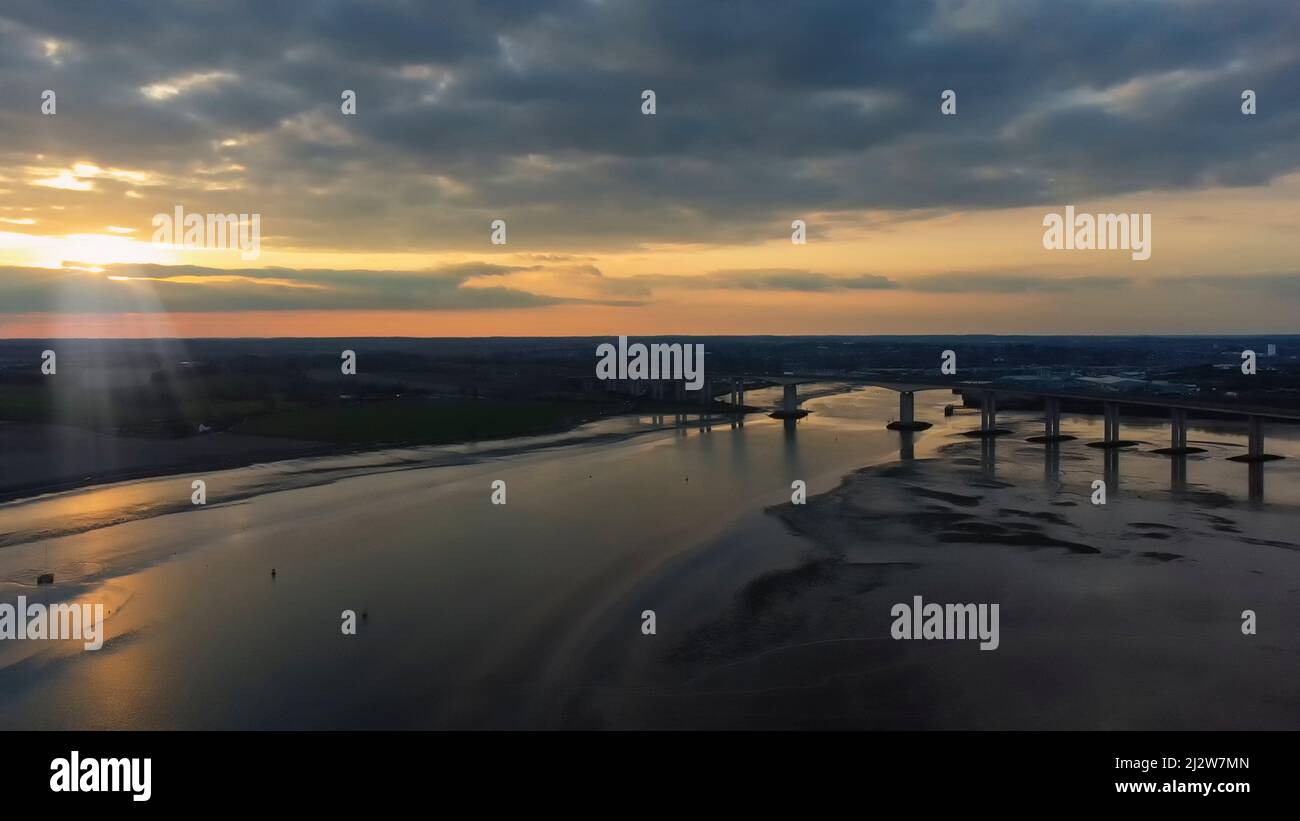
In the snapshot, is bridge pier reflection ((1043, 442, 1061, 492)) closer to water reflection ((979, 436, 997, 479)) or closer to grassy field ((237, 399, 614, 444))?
water reflection ((979, 436, 997, 479))

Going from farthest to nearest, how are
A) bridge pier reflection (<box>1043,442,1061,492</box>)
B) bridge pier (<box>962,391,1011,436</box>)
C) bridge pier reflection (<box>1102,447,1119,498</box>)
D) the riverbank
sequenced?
bridge pier (<box>962,391,1011,436</box>) < the riverbank < bridge pier reflection (<box>1043,442,1061,492</box>) < bridge pier reflection (<box>1102,447,1119,498</box>)

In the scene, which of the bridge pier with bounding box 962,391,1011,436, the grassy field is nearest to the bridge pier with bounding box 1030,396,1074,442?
the bridge pier with bounding box 962,391,1011,436

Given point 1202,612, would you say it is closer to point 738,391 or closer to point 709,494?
point 709,494

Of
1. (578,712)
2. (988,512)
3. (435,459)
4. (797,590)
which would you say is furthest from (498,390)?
(578,712)

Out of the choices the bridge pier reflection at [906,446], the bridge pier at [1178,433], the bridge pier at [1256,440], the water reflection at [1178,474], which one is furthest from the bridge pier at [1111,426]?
the bridge pier reflection at [906,446]

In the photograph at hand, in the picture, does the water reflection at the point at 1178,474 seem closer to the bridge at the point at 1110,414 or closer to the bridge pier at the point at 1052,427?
the bridge at the point at 1110,414

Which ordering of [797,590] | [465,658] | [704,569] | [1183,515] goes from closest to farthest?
[465,658], [797,590], [704,569], [1183,515]

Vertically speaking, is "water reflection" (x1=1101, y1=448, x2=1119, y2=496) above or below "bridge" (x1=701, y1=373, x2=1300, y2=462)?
below

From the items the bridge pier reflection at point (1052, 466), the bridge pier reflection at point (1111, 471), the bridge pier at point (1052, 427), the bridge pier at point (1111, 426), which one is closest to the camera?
the bridge pier reflection at point (1111, 471)
